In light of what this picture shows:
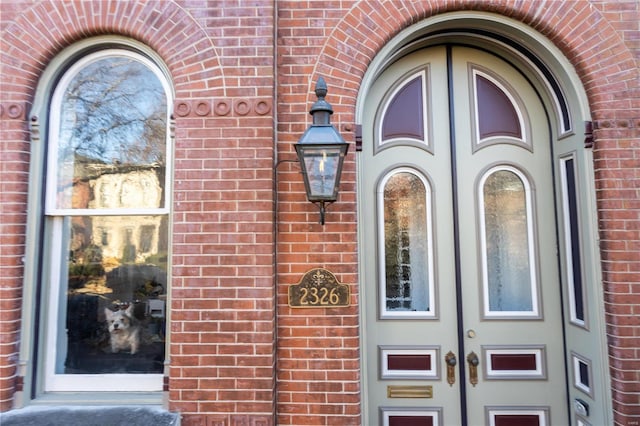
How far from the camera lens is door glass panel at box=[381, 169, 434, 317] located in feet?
9.63

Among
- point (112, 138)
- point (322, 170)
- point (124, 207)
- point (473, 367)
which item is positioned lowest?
point (473, 367)

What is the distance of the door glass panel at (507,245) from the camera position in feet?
9.60

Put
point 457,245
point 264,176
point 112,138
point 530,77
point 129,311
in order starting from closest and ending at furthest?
point 264,176
point 129,311
point 112,138
point 457,245
point 530,77

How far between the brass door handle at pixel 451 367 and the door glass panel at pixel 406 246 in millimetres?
358

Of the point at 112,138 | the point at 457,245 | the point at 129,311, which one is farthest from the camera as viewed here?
the point at 457,245

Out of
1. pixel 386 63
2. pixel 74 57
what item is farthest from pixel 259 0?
pixel 74 57

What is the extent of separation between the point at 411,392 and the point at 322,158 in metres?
1.96

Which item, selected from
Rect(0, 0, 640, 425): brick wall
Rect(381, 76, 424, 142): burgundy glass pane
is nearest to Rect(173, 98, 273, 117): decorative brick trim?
Rect(0, 0, 640, 425): brick wall

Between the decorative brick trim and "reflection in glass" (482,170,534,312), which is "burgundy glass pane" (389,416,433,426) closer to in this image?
"reflection in glass" (482,170,534,312)

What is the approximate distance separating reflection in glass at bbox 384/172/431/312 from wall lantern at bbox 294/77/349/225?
2.56 feet

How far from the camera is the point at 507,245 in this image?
2977 mm

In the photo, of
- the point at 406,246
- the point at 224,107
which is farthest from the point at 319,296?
the point at 224,107

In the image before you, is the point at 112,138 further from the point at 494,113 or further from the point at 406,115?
the point at 494,113

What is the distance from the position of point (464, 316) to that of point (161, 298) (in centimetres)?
234
